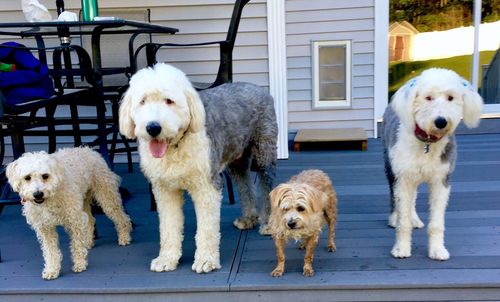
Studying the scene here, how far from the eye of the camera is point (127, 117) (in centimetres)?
261

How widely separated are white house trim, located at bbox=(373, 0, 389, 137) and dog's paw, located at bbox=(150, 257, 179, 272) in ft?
13.6

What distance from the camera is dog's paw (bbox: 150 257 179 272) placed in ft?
9.39

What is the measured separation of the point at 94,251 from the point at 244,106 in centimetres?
137

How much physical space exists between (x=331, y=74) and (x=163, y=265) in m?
4.18

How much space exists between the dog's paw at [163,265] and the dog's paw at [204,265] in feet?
0.44

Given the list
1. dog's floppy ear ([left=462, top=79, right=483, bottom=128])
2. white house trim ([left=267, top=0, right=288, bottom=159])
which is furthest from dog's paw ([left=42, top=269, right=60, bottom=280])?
white house trim ([left=267, top=0, right=288, bottom=159])

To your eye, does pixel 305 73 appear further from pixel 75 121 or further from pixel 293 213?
pixel 293 213

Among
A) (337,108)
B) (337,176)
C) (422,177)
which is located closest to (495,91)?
(337,108)

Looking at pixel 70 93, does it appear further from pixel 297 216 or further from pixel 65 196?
pixel 297 216

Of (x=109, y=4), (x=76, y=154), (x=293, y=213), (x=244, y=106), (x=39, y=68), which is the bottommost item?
(x=293, y=213)

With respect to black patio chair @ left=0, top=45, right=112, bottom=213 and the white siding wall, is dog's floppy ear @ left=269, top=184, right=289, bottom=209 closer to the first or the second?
black patio chair @ left=0, top=45, right=112, bottom=213

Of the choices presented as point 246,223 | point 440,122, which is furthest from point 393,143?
point 246,223

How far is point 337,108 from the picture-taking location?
636cm

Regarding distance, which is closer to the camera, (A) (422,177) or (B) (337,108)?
(A) (422,177)
